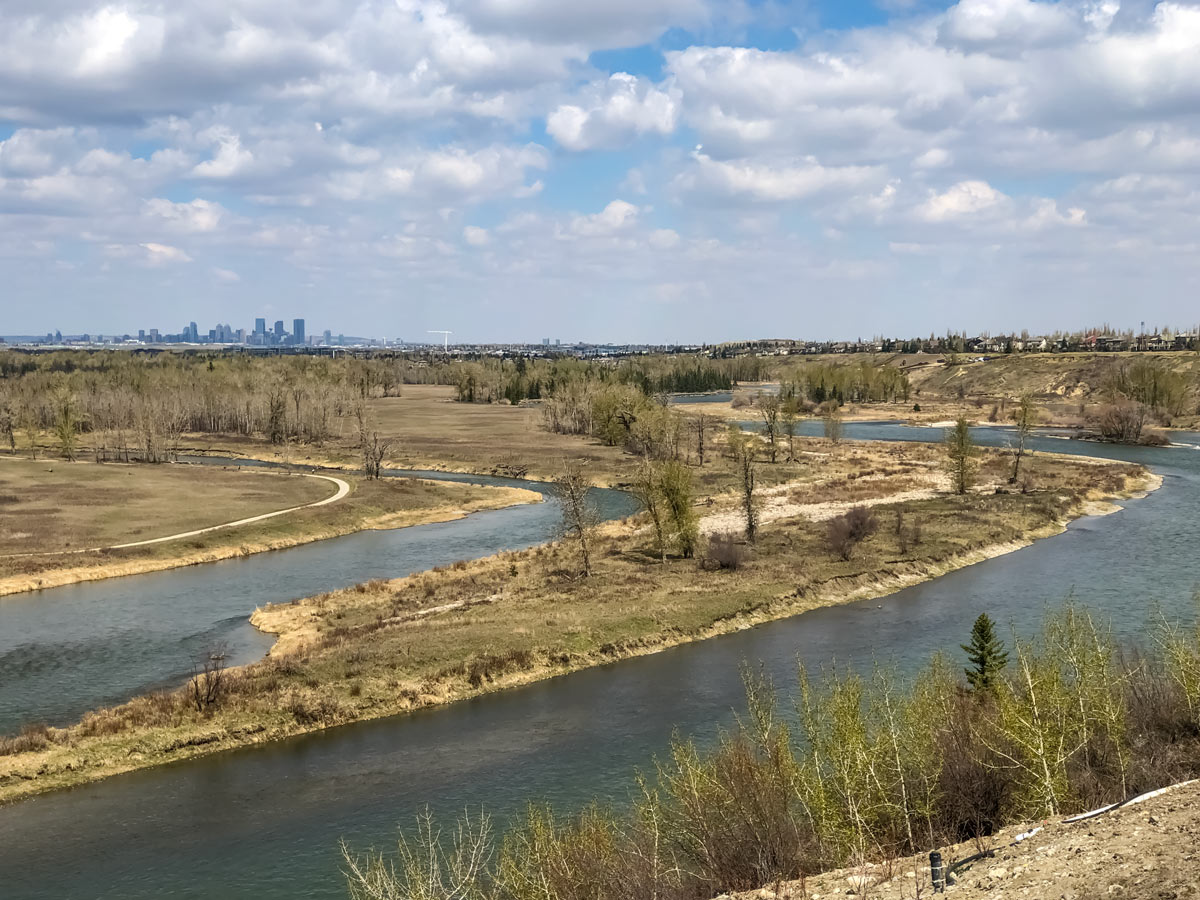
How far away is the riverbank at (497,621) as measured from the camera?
37.4m

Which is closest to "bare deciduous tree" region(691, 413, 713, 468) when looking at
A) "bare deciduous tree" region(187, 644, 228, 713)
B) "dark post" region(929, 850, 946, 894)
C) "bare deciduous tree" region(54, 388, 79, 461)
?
"bare deciduous tree" region(187, 644, 228, 713)

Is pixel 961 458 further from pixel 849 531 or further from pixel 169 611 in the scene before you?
pixel 169 611

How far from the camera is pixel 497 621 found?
167 ft

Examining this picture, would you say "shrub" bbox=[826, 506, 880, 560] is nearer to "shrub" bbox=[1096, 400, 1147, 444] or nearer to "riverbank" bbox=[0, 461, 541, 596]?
"riverbank" bbox=[0, 461, 541, 596]

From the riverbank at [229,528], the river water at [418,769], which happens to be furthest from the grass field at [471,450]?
the river water at [418,769]

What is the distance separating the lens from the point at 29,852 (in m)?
29.2

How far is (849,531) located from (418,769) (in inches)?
1629

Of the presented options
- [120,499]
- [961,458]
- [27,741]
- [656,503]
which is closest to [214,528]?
[120,499]

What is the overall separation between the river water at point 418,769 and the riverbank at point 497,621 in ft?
4.37

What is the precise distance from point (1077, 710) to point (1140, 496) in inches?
3155

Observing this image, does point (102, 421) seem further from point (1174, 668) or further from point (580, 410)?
point (1174, 668)

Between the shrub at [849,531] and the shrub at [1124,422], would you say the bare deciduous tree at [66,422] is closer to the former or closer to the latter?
the shrub at [849,531]

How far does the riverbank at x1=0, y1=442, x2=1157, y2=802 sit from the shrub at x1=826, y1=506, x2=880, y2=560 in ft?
2.94

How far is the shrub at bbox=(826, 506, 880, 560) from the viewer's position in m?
65.4
